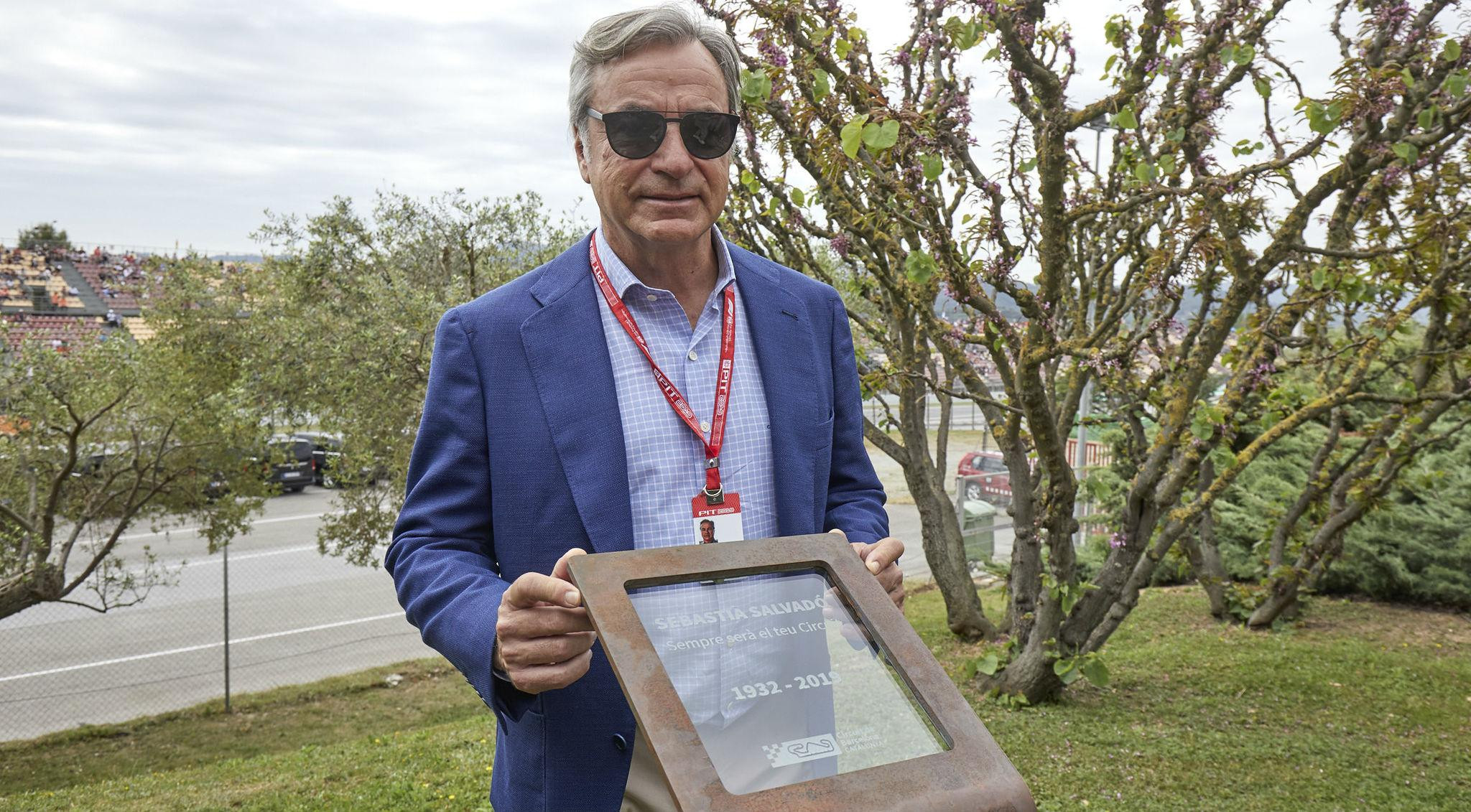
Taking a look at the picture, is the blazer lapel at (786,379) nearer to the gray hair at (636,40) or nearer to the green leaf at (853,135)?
the gray hair at (636,40)

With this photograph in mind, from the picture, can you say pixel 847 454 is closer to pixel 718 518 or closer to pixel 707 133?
pixel 718 518

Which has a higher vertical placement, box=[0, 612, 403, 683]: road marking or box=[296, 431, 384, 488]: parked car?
box=[296, 431, 384, 488]: parked car

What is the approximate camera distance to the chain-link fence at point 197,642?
11359 millimetres

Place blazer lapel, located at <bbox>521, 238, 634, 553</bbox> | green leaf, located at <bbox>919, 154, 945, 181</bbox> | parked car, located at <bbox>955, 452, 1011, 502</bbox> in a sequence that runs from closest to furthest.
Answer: blazer lapel, located at <bbox>521, 238, 634, 553</bbox>, green leaf, located at <bbox>919, 154, 945, 181</bbox>, parked car, located at <bbox>955, 452, 1011, 502</bbox>

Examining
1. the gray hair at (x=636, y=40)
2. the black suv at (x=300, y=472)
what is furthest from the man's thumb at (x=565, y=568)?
the black suv at (x=300, y=472)

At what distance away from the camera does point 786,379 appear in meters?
1.86

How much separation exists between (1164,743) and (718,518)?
15.8 feet

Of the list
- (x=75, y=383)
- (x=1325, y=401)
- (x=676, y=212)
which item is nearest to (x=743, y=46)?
(x=1325, y=401)

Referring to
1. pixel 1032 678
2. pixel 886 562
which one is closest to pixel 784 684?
pixel 886 562

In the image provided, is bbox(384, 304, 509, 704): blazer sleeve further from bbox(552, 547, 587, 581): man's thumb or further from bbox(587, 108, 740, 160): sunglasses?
bbox(587, 108, 740, 160): sunglasses

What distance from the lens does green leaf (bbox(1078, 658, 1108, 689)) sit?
5859 millimetres

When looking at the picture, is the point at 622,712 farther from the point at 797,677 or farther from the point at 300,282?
the point at 300,282

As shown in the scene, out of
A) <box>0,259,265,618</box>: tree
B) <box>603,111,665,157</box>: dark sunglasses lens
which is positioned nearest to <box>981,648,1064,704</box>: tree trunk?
<box>603,111,665,157</box>: dark sunglasses lens

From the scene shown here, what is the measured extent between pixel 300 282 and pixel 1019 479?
8.57 metres
